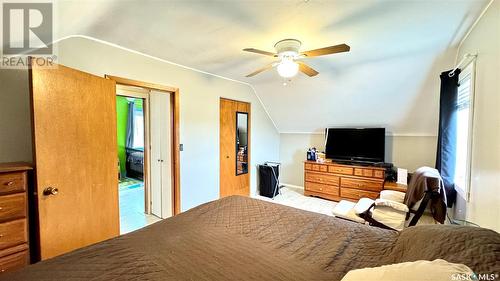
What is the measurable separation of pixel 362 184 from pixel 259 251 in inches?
126

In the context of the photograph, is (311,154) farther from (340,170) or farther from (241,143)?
(241,143)

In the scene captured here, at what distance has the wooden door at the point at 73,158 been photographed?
1.74 metres

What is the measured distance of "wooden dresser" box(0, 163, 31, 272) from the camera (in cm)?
157

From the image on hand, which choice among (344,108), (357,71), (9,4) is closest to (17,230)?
(9,4)

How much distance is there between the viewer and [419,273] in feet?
2.26

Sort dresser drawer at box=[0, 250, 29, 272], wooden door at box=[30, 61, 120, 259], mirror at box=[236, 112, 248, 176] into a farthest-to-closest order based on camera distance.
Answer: mirror at box=[236, 112, 248, 176], wooden door at box=[30, 61, 120, 259], dresser drawer at box=[0, 250, 29, 272]

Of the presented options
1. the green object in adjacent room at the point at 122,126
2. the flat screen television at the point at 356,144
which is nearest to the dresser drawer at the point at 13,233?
the flat screen television at the point at 356,144

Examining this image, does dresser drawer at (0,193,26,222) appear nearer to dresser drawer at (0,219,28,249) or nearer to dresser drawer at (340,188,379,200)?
dresser drawer at (0,219,28,249)

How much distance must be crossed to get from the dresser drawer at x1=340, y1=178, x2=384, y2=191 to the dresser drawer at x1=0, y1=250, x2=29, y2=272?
13.5 feet

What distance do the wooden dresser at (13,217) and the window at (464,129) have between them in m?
3.69

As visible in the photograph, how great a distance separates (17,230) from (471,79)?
12.8 ft

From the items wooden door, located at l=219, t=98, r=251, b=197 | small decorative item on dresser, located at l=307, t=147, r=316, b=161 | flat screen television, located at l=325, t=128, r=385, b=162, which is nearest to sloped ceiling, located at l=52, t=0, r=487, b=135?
flat screen television, located at l=325, t=128, r=385, b=162

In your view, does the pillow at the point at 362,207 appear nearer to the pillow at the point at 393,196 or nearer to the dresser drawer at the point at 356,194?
the pillow at the point at 393,196

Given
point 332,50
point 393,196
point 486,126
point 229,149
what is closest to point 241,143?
point 229,149
